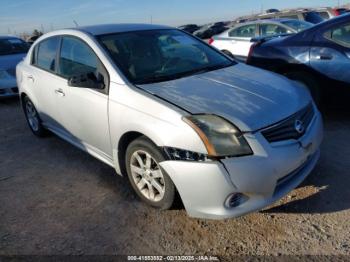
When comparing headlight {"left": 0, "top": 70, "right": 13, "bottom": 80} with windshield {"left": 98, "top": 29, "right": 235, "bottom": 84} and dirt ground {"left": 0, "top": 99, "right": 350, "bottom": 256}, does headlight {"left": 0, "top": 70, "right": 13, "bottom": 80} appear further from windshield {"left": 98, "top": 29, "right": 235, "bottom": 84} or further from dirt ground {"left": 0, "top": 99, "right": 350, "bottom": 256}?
windshield {"left": 98, "top": 29, "right": 235, "bottom": 84}

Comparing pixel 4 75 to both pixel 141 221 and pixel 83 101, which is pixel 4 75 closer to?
pixel 83 101

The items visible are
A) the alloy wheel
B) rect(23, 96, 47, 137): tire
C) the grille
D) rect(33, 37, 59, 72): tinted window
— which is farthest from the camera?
rect(23, 96, 47, 137): tire

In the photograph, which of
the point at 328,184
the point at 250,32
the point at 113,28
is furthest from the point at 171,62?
the point at 250,32

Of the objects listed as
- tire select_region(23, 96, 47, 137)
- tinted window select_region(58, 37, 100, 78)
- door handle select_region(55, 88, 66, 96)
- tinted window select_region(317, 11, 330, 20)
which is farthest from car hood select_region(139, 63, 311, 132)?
tinted window select_region(317, 11, 330, 20)

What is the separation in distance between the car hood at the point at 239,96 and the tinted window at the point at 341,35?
1.62 metres

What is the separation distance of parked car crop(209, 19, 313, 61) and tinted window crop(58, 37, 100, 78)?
18.9 ft

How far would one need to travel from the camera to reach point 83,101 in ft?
11.9

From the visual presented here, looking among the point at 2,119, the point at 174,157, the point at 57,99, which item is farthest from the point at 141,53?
the point at 2,119

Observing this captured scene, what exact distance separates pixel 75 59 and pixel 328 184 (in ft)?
9.35

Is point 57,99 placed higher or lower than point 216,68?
lower

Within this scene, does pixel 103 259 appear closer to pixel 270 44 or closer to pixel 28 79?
pixel 28 79

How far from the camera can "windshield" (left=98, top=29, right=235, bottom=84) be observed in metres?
3.48

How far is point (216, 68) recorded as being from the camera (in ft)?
12.6

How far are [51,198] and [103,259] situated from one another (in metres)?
1.19
